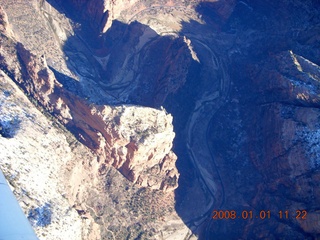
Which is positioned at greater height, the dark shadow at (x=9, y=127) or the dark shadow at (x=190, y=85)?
the dark shadow at (x=190, y=85)

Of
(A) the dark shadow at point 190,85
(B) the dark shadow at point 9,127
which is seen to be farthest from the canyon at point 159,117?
(A) the dark shadow at point 190,85

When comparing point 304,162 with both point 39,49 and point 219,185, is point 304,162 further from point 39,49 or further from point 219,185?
point 39,49

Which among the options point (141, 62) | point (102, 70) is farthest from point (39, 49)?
point (141, 62)
